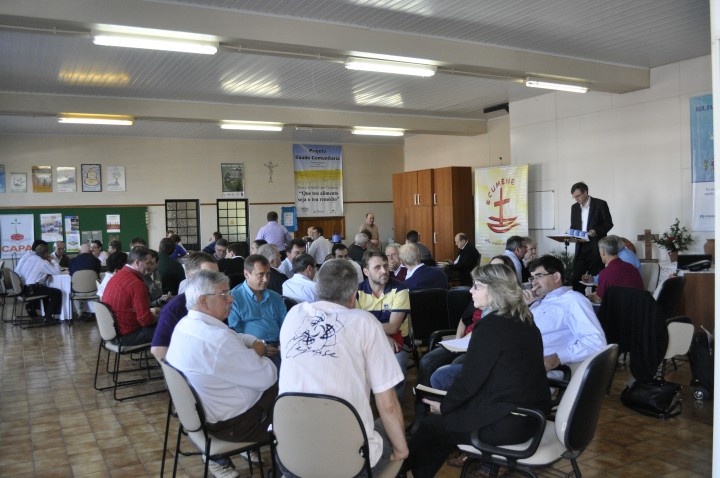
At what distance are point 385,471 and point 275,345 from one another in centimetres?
183

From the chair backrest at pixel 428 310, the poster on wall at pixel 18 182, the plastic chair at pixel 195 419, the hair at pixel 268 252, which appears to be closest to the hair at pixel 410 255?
the chair backrest at pixel 428 310

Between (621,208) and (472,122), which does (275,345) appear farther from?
(472,122)

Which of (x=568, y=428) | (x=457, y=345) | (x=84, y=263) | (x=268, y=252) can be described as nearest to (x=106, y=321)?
(x=268, y=252)

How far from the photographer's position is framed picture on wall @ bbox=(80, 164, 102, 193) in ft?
44.3

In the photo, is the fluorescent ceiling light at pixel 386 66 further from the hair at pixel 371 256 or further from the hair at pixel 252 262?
the hair at pixel 252 262

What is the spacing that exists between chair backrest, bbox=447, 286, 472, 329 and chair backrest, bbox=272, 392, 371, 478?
2.89 m

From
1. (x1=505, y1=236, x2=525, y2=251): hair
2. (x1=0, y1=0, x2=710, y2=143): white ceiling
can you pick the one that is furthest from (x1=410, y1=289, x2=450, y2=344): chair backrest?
(x1=0, y1=0, x2=710, y2=143): white ceiling

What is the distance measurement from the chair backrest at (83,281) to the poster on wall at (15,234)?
4.64 metres

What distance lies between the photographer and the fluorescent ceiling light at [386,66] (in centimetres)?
679

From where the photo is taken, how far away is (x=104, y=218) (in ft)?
45.0

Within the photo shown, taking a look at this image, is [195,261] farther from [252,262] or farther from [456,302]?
[456,302]

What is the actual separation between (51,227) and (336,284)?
493 inches

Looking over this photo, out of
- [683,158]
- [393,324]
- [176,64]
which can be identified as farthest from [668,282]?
[176,64]

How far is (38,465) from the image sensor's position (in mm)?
3941
